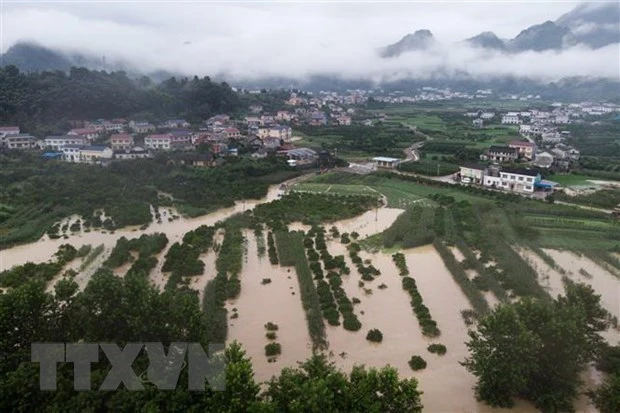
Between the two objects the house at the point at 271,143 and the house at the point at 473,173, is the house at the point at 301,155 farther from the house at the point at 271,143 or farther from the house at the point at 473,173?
the house at the point at 473,173

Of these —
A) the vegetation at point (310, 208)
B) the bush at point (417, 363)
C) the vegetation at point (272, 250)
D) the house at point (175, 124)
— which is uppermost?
the house at point (175, 124)

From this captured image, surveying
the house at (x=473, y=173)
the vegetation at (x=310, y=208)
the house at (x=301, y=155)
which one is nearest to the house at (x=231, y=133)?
the house at (x=301, y=155)

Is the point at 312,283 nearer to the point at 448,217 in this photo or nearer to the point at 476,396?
the point at 476,396

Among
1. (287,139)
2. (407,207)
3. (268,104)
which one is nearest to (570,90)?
(268,104)

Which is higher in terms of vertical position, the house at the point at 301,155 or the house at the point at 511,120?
the house at the point at 511,120

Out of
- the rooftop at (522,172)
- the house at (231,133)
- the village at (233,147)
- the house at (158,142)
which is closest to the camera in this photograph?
the rooftop at (522,172)

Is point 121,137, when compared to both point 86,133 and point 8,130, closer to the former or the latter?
point 86,133

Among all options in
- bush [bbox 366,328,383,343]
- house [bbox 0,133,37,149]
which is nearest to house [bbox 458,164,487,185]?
bush [bbox 366,328,383,343]

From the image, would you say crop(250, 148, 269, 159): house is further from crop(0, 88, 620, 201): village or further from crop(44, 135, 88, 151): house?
crop(44, 135, 88, 151): house

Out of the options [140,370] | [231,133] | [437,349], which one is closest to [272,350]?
[140,370]
